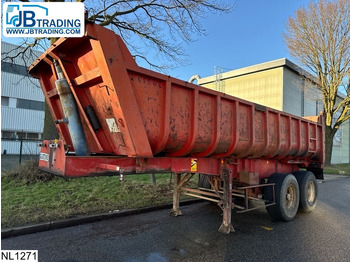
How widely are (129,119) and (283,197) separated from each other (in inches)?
166

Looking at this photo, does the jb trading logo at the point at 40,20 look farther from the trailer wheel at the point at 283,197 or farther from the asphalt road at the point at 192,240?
the trailer wheel at the point at 283,197

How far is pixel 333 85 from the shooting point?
19.5 meters

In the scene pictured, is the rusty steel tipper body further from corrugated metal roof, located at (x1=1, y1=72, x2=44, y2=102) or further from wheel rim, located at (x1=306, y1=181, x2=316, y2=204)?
corrugated metal roof, located at (x1=1, y1=72, x2=44, y2=102)

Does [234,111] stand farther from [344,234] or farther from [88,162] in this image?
[344,234]

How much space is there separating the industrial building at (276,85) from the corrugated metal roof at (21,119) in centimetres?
1882

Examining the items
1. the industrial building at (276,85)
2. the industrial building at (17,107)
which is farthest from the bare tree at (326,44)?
the industrial building at (17,107)

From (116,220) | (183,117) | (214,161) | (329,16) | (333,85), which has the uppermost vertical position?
(329,16)

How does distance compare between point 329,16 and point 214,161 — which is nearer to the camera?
point 214,161

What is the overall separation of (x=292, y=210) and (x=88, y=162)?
502 cm

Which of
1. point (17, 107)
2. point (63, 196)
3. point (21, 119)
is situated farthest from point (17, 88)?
point (63, 196)

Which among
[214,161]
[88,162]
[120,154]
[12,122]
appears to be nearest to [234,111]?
[214,161]

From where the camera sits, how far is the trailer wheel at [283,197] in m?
5.67

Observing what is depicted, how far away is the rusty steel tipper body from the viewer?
10.6 ft

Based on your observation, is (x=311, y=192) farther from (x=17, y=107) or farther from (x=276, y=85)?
(x=17, y=107)
